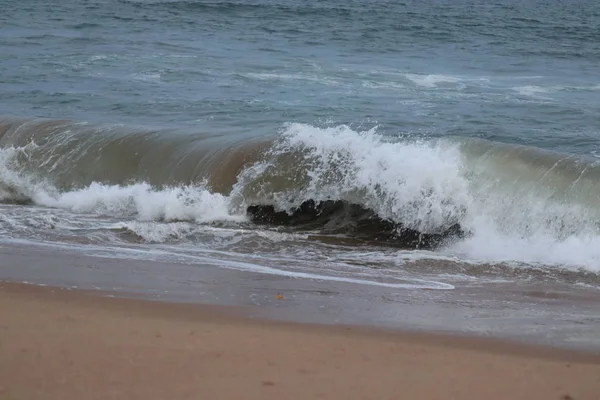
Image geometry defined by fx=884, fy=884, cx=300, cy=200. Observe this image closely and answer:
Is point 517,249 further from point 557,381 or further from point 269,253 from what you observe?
point 557,381

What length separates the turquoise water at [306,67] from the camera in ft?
50.0

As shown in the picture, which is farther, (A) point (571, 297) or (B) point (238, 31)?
(B) point (238, 31)

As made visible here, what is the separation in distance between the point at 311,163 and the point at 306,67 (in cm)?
1135

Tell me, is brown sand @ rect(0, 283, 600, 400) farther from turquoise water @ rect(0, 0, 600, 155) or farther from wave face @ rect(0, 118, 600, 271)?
turquoise water @ rect(0, 0, 600, 155)

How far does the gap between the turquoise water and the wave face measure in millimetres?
1449

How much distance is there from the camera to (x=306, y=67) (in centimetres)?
2100

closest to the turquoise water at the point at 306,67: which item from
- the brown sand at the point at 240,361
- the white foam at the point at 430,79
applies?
the white foam at the point at 430,79

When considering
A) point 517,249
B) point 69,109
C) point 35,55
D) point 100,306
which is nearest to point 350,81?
point 69,109

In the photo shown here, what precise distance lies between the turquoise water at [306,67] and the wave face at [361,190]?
1.45m

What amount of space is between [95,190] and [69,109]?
5.91 m

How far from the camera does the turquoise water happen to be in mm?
15234

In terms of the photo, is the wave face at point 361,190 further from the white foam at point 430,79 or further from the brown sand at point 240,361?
the white foam at point 430,79

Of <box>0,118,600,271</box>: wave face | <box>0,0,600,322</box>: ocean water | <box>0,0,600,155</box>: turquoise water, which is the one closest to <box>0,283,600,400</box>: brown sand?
<box>0,0,600,322</box>: ocean water

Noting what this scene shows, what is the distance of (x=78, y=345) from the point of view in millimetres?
4402
